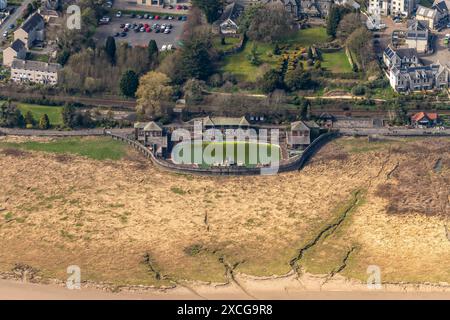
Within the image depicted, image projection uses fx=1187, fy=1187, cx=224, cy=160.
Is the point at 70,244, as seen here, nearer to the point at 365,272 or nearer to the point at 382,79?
the point at 365,272

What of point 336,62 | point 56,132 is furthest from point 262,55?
point 56,132

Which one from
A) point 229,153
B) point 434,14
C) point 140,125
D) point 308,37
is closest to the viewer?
point 229,153

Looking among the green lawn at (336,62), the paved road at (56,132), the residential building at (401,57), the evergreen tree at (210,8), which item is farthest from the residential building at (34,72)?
the residential building at (401,57)

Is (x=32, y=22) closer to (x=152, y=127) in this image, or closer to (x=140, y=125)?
(x=140, y=125)

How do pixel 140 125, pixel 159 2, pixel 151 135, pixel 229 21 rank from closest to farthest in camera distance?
1. pixel 151 135
2. pixel 140 125
3. pixel 229 21
4. pixel 159 2

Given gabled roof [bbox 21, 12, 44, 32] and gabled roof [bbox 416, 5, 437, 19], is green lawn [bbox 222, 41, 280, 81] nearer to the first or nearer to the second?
gabled roof [bbox 416, 5, 437, 19]

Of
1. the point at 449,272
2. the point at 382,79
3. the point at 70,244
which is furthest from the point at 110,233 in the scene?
the point at 382,79

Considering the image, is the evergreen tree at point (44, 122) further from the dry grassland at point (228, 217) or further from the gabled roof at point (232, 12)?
the gabled roof at point (232, 12)
